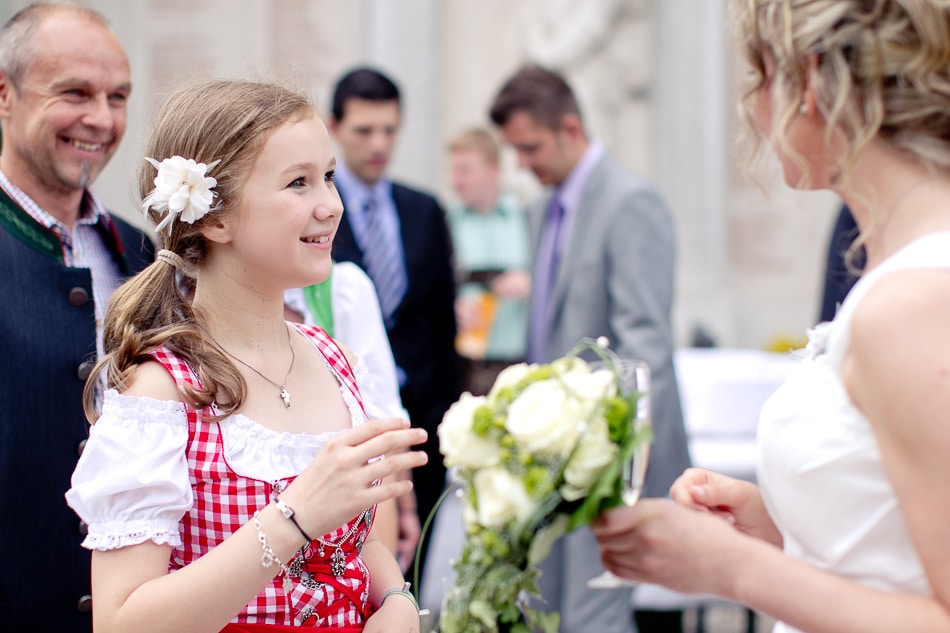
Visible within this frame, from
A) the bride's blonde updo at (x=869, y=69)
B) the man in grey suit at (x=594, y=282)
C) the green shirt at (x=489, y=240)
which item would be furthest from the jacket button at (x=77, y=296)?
the green shirt at (x=489, y=240)

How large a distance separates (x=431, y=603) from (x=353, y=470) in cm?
374

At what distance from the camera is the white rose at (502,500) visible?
4.27 ft

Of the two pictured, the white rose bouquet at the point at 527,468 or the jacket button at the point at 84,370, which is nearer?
the white rose bouquet at the point at 527,468

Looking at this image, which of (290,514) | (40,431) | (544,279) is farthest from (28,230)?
(544,279)

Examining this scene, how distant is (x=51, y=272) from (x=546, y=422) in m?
1.45

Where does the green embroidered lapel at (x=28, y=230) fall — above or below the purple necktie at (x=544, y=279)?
above

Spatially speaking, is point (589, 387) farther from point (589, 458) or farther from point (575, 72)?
point (575, 72)

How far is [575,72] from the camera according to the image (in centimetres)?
696

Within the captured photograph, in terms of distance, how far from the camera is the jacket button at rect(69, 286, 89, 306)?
228 cm

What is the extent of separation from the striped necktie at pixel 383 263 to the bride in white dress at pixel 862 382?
105 inches

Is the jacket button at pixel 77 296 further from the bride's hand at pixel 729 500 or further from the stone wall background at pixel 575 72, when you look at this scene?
the stone wall background at pixel 575 72

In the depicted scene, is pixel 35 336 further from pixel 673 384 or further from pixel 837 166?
pixel 673 384

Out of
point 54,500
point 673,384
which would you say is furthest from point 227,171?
point 673,384

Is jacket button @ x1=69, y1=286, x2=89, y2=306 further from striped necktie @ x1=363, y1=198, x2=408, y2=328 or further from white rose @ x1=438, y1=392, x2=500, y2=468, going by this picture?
striped necktie @ x1=363, y1=198, x2=408, y2=328
